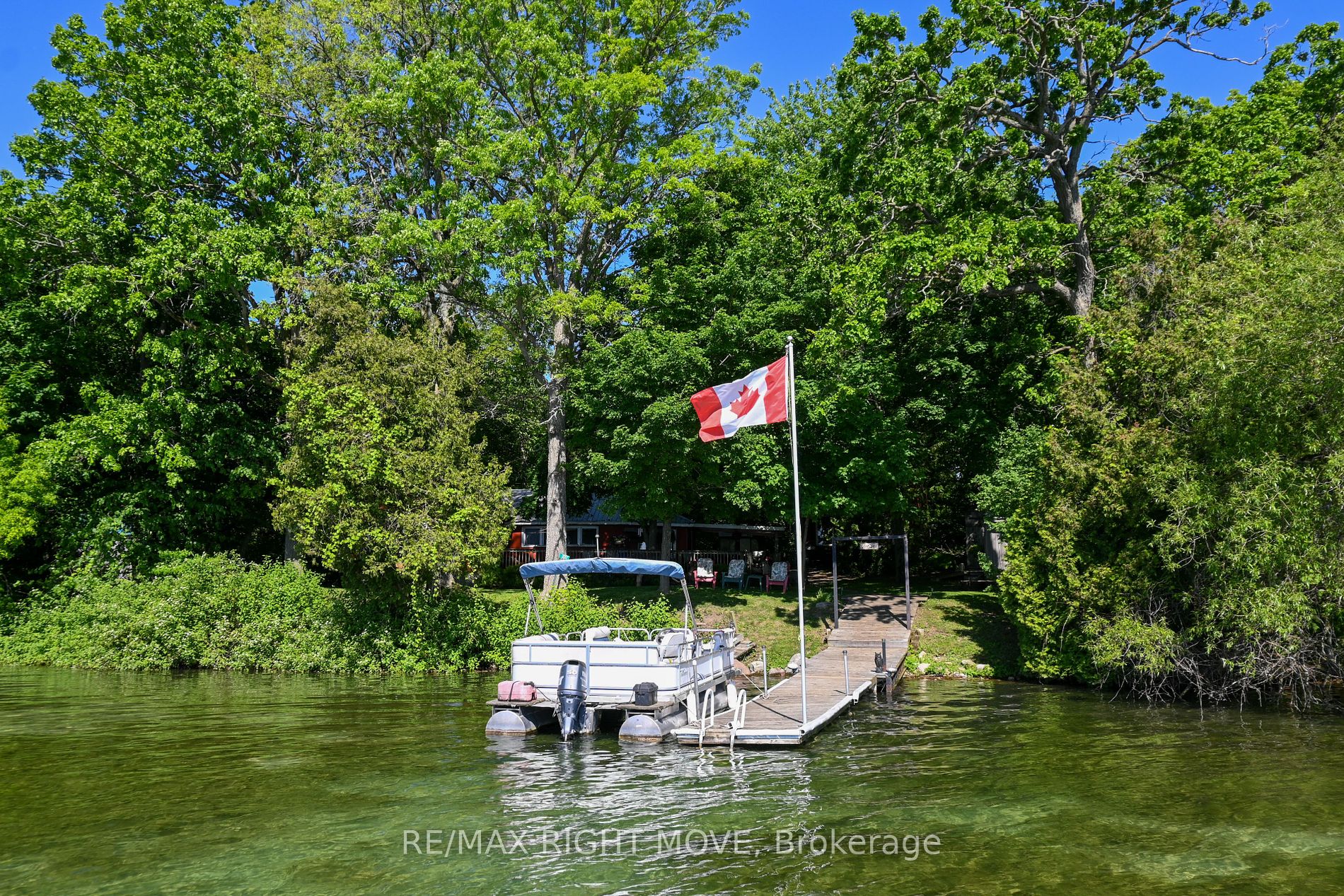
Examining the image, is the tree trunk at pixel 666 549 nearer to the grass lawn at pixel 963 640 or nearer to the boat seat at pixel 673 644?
the grass lawn at pixel 963 640

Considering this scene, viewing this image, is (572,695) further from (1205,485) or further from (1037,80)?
(1037,80)

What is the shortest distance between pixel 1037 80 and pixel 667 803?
24.9m

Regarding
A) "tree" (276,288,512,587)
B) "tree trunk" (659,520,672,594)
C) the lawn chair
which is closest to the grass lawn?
the lawn chair

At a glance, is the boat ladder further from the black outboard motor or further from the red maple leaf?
the red maple leaf

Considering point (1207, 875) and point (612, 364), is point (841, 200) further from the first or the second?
point (1207, 875)

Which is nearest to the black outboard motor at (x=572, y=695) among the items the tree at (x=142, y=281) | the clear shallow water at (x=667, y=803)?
the clear shallow water at (x=667, y=803)

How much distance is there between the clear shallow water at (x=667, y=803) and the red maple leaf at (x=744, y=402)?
6.78 m

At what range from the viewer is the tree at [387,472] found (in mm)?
26969

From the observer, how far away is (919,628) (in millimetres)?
30094

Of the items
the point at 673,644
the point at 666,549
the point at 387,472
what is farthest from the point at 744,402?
the point at 666,549

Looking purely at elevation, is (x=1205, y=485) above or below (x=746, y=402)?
below

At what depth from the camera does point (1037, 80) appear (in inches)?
1092

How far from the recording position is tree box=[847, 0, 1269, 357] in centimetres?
2611

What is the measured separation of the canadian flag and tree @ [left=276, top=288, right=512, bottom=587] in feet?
37.0
